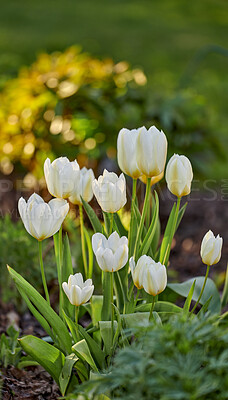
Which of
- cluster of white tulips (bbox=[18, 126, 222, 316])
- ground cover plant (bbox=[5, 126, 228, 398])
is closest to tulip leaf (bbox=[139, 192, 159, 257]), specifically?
ground cover plant (bbox=[5, 126, 228, 398])

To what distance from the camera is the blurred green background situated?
23.1 ft

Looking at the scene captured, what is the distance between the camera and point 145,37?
10.4m

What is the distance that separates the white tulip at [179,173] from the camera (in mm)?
1679

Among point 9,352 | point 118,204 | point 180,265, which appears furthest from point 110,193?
point 180,265

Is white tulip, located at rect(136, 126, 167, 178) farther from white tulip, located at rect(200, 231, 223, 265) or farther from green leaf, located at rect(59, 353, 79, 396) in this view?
green leaf, located at rect(59, 353, 79, 396)

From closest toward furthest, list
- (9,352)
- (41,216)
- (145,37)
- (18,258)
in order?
(41,216) < (9,352) < (18,258) < (145,37)

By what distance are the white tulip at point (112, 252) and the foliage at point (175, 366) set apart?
0.23 meters

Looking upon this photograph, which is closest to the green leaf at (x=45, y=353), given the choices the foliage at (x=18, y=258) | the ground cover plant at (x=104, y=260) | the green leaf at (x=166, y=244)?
the ground cover plant at (x=104, y=260)

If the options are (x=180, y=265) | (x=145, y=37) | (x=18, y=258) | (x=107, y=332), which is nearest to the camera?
(x=107, y=332)

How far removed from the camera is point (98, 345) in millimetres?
1768

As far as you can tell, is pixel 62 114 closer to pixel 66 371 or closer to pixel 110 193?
pixel 110 193

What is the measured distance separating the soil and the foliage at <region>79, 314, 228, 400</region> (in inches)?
24.8

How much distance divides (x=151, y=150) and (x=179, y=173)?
0.12 meters

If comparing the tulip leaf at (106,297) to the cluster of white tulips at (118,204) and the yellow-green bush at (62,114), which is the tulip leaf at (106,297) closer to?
the cluster of white tulips at (118,204)
